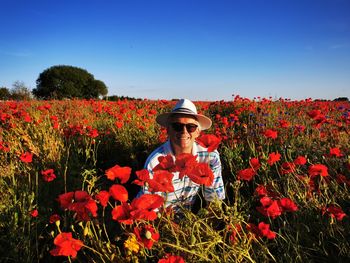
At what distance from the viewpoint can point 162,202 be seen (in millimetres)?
1088

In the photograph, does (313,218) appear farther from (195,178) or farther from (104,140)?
(104,140)

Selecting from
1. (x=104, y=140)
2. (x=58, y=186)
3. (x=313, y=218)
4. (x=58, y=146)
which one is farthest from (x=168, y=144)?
(x=104, y=140)

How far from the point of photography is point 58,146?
3.52m

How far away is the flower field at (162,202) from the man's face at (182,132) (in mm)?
498

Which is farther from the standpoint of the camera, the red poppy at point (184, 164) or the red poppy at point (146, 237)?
the red poppy at point (184, 164)

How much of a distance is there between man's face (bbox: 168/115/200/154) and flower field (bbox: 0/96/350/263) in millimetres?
498

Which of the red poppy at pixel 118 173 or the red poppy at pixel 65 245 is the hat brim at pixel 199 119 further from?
the red poppy at pixel 65 245

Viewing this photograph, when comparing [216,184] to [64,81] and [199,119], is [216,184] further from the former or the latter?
[64,81]

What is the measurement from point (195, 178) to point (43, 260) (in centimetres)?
158

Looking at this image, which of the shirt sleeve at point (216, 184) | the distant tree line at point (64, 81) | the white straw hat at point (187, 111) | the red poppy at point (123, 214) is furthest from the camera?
the distant tree line at point (64, 81)

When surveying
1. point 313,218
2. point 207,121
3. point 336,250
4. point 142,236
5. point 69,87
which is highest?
point 69,87

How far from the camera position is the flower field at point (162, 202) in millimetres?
1180

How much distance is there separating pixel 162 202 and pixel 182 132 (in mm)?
1250

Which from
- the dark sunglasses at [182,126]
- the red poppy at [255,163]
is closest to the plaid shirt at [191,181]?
the dark sunglasses at [182,126]
